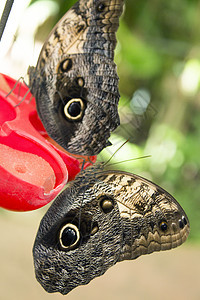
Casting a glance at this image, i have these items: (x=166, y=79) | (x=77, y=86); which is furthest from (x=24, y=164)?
(x=166, y=79)

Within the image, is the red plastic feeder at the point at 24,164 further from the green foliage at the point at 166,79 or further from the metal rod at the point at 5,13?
the green foliage at the point at 166,79

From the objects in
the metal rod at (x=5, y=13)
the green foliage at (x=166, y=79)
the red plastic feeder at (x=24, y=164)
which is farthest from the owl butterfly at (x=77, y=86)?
the green foliage at (x=166, y=79)

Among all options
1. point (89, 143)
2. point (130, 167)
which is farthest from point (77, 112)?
point (130, 167)

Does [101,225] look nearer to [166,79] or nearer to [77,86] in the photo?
[77,86]

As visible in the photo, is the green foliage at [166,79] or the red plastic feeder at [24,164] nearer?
the red plastic feeder at [24,164]

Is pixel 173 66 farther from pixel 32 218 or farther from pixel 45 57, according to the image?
pixel 45 57

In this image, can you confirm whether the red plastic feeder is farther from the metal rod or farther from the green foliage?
the green foliage
